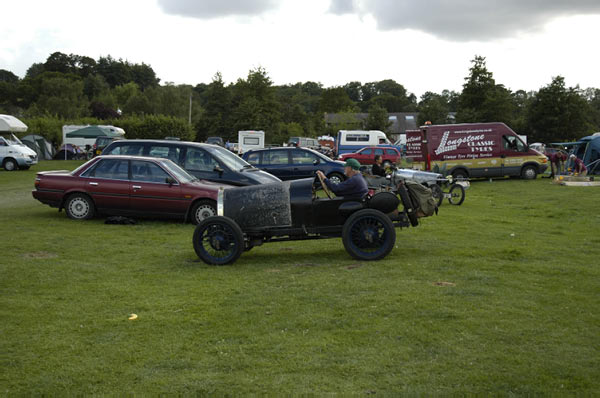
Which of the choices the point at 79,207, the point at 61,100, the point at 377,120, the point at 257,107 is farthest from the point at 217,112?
the point at 79,207

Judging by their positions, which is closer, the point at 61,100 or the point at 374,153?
the point at 374,153

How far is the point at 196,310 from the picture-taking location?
676 centimetres

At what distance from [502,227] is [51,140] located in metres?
45.4

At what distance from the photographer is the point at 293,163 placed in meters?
21.8

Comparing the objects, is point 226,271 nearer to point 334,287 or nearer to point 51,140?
point 334,287

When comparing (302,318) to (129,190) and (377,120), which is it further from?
(377,120)

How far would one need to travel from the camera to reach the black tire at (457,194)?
739 inches

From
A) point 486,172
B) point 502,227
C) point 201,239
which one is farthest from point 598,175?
point 201,239

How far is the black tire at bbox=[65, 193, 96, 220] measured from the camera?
13984mm

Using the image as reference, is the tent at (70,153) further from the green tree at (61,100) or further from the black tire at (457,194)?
the green tree at (61,100)

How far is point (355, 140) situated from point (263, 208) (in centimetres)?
4336

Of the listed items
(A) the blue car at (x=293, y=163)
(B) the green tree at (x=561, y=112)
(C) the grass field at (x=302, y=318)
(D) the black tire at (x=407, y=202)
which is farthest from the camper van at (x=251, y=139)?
(D) the black tire at (x=407, y=202)

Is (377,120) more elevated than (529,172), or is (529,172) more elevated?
(377,120)

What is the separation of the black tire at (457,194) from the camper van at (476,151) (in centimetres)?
883
